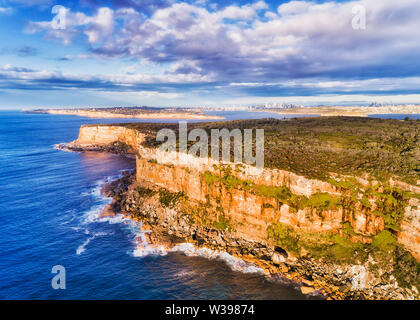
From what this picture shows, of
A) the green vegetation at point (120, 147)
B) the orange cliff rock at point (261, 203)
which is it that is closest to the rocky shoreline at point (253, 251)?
the orange cliff rock at point (261, 203)

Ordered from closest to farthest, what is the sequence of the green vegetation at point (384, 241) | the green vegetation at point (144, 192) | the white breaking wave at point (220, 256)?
the green vegetation at point (384, 241), the white breaking wave at point (220, 256), the green vegetation at point (144, 192)

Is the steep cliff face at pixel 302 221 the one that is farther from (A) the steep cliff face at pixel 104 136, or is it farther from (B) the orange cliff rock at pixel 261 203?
(A) the steep cliff face at pixel 104 136

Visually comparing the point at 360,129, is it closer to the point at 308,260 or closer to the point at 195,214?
the point at 308,260

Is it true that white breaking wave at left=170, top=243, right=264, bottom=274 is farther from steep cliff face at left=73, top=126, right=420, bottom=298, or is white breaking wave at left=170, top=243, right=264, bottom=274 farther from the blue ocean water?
steep cliff face at left=73, top=126, right=420, bottom=298

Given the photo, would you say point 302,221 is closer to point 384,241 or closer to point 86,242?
point 384,241

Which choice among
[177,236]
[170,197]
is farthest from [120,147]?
[177,236]

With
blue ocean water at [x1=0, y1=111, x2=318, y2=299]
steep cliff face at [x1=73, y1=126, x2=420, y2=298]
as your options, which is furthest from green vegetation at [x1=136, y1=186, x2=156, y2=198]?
blue ocean water at [x1=0, y1=111, x2=318, y2=299]

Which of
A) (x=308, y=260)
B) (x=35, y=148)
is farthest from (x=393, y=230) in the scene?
(x=35, y=148)

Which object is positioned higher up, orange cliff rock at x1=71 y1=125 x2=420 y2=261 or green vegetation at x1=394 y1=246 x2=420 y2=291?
orange cliff rock at x1=71 y1=125 x2=420 y2=261
